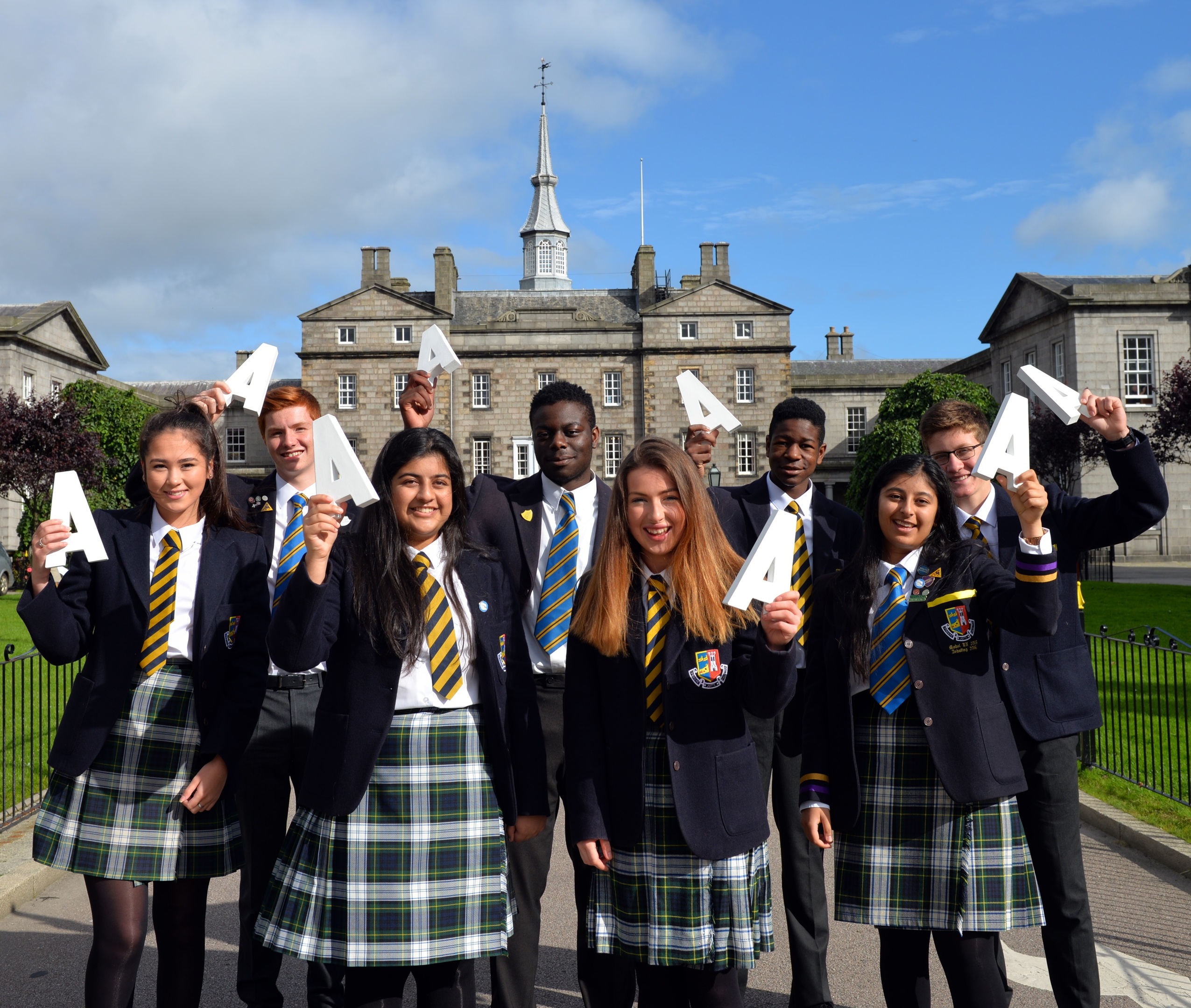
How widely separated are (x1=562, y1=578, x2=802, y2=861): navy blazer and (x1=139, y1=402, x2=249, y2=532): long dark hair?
1367 millimetres

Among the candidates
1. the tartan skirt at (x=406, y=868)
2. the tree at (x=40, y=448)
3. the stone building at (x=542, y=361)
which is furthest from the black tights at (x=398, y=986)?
the stone building at (x=542, y=361)

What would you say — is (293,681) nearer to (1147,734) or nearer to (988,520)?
(988,520)

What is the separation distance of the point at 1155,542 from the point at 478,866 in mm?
37984

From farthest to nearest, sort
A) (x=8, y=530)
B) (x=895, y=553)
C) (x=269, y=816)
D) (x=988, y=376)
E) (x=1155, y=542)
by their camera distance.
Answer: (x=988, y=376), (x=8, y=530), (x=1155, y=542), (x=269, y=816), (x=895, y=553)

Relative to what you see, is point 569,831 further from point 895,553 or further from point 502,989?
point 895,553

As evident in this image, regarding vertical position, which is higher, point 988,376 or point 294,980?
point 988,376

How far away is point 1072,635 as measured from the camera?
11.3ft

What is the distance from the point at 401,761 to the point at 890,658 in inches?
59.7

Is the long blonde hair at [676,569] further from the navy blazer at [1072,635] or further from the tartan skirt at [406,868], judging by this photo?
the navy blazer at [1072,635]

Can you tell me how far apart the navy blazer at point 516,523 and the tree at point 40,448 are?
2810cm

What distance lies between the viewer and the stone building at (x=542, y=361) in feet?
176

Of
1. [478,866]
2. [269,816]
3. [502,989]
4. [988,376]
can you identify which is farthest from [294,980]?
[988,376]

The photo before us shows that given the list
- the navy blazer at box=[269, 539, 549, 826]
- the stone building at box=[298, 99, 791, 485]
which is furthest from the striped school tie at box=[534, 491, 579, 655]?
the stone building at box=[298, 99, 791, 485]

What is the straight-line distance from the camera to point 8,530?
3738 centimetres
